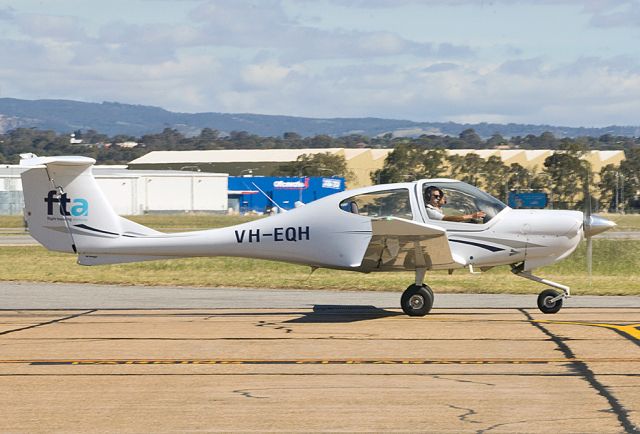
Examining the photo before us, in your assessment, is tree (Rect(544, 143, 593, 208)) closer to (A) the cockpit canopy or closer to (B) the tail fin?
(A) the cockpit canopy

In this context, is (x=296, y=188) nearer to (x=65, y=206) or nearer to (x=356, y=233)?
(x=65, y=206)

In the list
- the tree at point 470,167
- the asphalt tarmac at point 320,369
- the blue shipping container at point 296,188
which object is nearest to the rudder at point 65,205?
the asphalt tarmac at point 320,369

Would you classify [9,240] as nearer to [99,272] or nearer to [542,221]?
[99,272]

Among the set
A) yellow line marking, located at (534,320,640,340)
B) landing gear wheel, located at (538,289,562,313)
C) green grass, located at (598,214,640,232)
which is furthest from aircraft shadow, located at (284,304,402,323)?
green grass, located at (598,214,640,232)

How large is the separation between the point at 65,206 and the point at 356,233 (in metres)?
4.95

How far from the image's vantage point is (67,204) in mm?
16828

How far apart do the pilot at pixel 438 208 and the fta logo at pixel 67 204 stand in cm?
582

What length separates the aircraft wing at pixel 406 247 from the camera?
15266mm

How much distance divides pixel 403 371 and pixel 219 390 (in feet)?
7.15

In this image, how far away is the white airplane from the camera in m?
16.0

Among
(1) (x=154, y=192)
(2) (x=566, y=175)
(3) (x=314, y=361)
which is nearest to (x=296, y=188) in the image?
(1) (x=154, y=192)

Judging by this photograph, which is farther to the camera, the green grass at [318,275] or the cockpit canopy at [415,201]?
the green grass at [318,275]

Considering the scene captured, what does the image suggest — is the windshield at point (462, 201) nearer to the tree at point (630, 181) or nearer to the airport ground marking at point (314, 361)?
the airport ground marking at point (314, 361)

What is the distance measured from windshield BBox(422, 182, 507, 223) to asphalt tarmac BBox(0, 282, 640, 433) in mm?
1728
